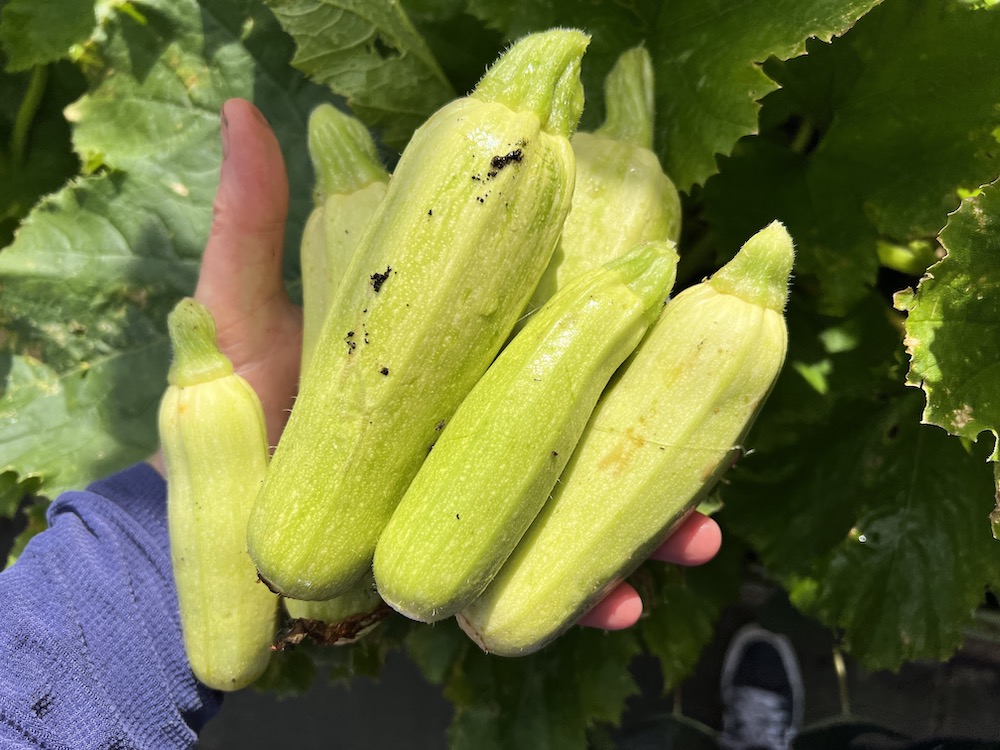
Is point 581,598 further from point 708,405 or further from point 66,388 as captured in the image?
point 66,388

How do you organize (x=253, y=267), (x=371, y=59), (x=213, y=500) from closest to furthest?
(x=213, y=500)
(x=371, y=59)
(x=253, y=267)

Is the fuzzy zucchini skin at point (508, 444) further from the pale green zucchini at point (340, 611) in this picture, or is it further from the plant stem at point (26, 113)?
the plant stem at point (26, 113)

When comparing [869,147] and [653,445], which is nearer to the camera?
[653,445]

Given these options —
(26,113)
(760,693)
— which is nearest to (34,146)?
(26,113)

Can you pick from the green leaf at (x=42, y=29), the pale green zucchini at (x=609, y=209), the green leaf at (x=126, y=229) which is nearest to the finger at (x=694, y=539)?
the pale green zucchini at (x=609, y=209)

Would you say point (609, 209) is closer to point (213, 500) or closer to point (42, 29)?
point (213, 500)

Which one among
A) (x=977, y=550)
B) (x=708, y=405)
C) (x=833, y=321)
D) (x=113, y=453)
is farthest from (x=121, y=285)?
(x=977, y=550)

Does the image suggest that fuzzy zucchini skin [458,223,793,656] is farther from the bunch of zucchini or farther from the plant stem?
the plant stem

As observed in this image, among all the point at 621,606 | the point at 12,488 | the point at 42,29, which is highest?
the point at 42,29
